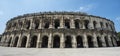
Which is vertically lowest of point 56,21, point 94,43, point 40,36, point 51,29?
point 94,43

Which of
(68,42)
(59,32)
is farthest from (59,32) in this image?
(68,42)

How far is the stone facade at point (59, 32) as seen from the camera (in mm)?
20828

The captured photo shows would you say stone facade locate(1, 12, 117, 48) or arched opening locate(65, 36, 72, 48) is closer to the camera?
stone facade locate(1, 12, 117, 48)

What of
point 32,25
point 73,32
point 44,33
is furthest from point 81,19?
point 32,25

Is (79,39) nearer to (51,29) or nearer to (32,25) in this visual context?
(51,29)

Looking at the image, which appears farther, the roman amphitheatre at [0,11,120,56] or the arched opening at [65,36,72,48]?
the arched opening at [65,36,72,48]

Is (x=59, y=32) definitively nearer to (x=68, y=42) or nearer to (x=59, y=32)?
(x=59, y=32)

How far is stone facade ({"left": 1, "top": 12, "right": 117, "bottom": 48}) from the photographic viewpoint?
68.3 feet

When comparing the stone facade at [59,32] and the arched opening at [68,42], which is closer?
the stone facade at [59,32]

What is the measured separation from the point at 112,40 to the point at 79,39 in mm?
8088

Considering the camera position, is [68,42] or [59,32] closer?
[59,32]

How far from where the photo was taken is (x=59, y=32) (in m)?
20.7

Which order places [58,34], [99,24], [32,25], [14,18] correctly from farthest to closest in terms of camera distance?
[14,18] < [99,24] < [32,25] < [58,34]

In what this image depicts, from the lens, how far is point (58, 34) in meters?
20.7
